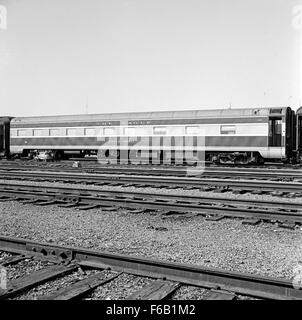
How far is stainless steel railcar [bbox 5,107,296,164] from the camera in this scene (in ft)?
68.2

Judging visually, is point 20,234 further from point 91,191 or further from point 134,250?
point 91,191

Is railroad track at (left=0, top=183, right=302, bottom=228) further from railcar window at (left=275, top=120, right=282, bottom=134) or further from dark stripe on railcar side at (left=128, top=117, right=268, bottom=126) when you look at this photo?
railcar window at (left=275, top=120, right=282, bottom=134)

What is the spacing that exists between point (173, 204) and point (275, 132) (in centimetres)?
1333

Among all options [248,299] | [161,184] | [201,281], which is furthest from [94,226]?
[161,184]

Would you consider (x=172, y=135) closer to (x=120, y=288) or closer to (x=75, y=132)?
(x=75, y=132)

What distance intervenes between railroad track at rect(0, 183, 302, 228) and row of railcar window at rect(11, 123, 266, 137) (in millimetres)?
11910

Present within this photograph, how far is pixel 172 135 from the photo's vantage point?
22734mm

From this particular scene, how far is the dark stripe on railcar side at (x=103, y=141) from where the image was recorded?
21.0 m

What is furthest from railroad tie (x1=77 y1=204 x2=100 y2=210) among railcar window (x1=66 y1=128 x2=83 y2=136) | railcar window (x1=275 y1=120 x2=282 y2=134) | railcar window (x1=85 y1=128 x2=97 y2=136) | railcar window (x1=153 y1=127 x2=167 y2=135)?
railcar window (x1=66 y1=128 x2=83 y2=136)

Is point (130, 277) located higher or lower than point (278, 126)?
lower

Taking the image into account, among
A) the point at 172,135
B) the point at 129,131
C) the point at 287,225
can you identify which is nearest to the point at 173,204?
the point at 287,225

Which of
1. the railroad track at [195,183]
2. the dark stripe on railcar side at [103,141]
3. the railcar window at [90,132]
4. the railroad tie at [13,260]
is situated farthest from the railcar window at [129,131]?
the railroad tie at [13,260]

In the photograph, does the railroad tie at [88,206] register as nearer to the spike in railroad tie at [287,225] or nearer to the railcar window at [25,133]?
the spike in railroad tie at [287,225]

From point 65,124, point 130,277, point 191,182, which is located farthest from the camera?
point 65,124
